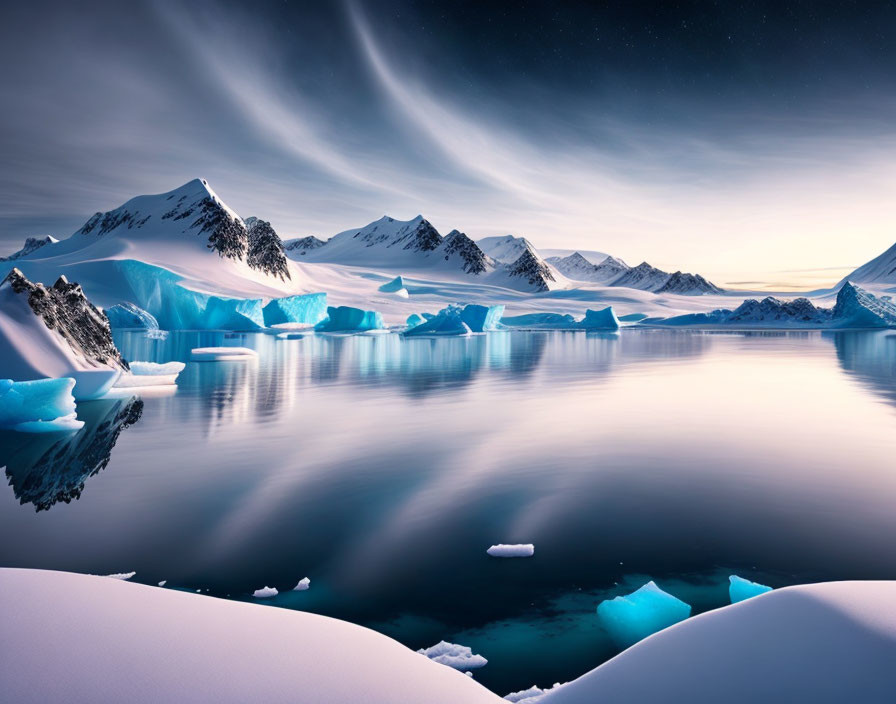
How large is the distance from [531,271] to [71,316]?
120156 millimetres

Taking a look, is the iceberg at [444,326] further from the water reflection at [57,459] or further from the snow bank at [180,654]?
the snow bank at [180,654]

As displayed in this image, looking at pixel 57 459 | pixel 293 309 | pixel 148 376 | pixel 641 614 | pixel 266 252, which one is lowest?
pixel 57 459

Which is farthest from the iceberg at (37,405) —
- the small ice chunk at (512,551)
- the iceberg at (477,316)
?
the iceberg at (477,316)

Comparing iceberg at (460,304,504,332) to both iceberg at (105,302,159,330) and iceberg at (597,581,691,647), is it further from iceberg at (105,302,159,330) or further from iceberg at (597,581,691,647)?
iceberg at (597,581,691,647)

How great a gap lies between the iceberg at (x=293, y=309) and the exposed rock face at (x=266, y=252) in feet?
95.3

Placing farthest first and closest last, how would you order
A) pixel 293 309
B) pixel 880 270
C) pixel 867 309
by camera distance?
1. pixel 880 270
2. pixel 293 309
3. pixel 867 309

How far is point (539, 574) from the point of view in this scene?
3740 mm

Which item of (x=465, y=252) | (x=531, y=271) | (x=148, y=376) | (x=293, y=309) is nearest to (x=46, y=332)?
(x=148, y=376)

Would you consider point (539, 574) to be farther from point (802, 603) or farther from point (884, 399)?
point (884, 399)

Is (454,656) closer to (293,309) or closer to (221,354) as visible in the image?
(221,354)

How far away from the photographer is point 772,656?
1606mm

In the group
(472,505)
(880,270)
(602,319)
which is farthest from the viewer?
(880,270)

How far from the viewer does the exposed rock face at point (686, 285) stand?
190 meters

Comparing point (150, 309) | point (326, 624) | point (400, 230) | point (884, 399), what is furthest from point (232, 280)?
point (400, 230)
